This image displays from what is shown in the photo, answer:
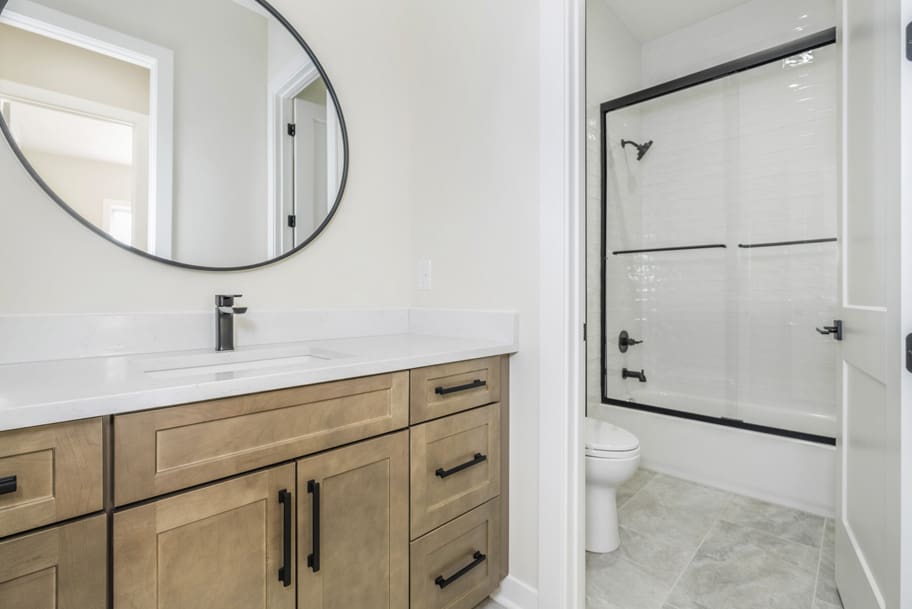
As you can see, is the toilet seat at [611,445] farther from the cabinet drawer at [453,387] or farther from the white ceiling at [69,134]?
the white ceiling at [69,134]

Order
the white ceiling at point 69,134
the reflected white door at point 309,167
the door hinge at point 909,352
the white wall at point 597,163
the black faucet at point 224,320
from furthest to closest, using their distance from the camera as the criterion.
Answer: the white wall at point 597,163 → the reflected white door at point 309,167 → the black faucet at point 224,320 → the white ceiling at point 69,134 → the door hinge at point 909,352

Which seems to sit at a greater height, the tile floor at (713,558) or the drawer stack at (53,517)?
the drawer stack at (53,517)

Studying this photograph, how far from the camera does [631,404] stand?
8.86ft

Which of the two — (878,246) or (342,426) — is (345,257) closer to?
(342,426)

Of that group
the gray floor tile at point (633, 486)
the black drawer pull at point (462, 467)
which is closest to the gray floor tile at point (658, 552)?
the gray floor tile at point (633, 486)

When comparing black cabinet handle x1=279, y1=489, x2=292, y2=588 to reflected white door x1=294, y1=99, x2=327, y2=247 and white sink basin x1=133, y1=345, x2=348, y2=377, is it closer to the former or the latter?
white sink basin x1=133, y1=345, x2=348, y2=377

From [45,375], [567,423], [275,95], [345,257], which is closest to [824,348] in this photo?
[567,423]

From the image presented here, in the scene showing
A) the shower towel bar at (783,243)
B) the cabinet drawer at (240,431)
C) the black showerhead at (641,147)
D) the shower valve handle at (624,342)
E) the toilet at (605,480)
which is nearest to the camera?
the cabinet drawer at (240,431)

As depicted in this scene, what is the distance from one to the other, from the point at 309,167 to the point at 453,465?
1.13m

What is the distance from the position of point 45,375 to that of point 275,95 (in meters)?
1.07

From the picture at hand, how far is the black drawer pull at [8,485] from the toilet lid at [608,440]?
1633 mm

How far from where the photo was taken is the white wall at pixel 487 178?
143cm

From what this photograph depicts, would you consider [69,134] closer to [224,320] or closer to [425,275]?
[224,320]

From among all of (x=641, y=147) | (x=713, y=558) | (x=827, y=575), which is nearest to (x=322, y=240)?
(x=713, y=558)
